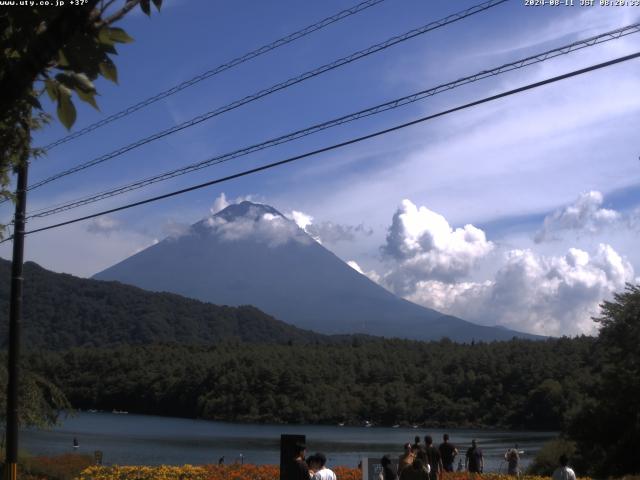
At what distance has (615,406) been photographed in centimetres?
2967

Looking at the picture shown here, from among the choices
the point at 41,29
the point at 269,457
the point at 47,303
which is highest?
the point at 47,303

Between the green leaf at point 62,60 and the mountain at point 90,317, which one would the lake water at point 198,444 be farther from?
the mountain at point 90,317

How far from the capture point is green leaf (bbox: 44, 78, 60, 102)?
3.72m

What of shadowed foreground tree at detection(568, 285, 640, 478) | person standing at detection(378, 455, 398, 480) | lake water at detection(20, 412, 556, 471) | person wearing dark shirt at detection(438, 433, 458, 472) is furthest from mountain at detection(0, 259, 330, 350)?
person standing at detection(378, 455, 398, 480)

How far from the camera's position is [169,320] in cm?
19900

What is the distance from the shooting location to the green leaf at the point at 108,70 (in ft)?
12.0

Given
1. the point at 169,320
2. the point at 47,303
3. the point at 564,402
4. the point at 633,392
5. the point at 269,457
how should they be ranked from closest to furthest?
the point at 633,392 < the point at 269,457 < the point at 564,402 < the point at 47,303 < the point at 169,320

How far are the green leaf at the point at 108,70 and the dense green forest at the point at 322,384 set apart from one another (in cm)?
9164

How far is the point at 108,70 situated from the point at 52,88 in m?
0.28

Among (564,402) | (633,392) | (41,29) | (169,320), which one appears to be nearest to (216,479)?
(41,29)

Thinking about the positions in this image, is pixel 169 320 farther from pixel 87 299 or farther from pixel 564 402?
pixel 564 402

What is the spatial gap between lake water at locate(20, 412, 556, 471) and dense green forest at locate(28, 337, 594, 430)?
7434 mm

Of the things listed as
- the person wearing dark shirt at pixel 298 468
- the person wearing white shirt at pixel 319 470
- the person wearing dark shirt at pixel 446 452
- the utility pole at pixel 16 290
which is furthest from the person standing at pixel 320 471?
the person wearing dark shirt at pixel 446 452

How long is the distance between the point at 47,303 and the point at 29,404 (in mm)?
167335
